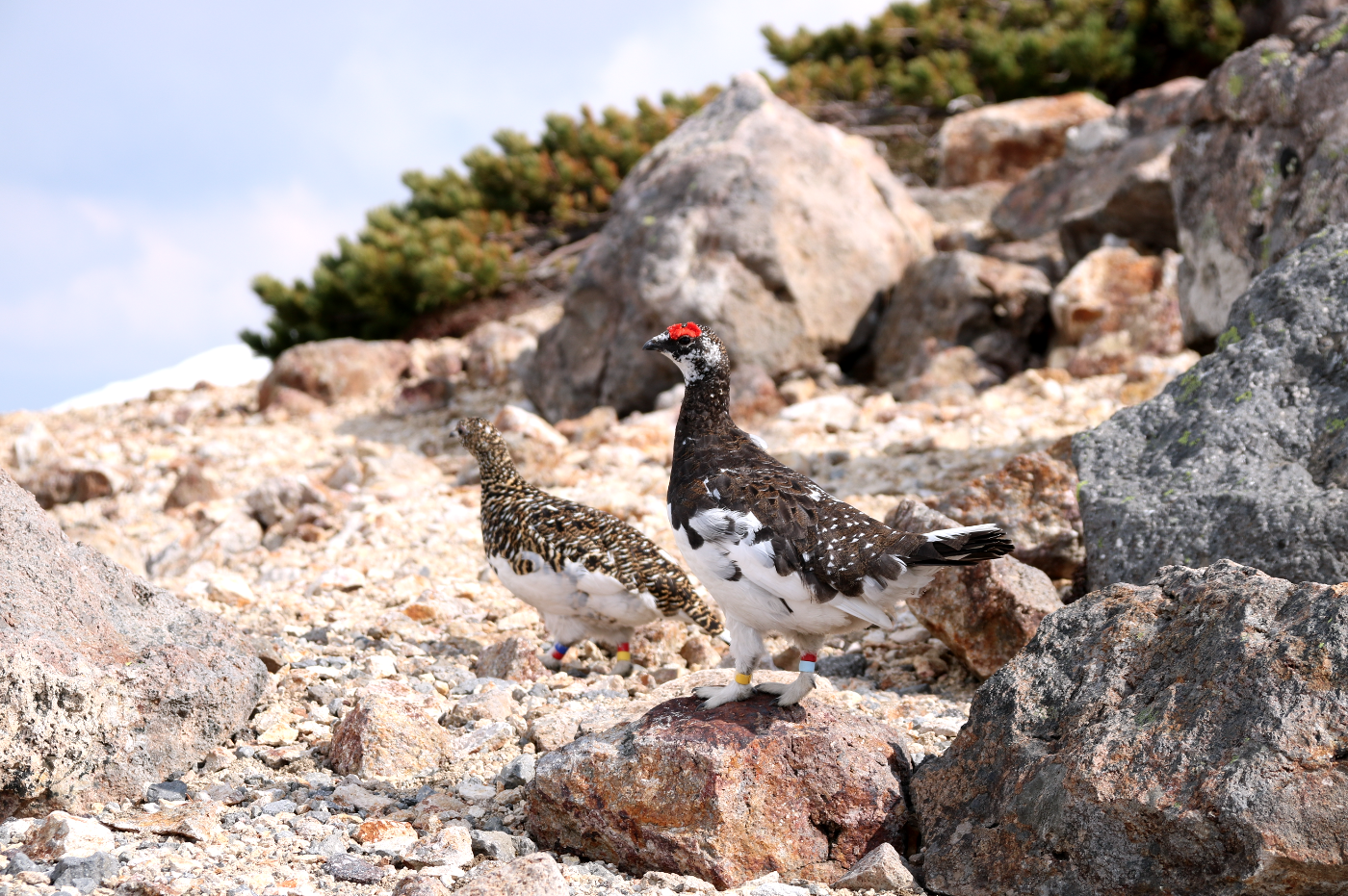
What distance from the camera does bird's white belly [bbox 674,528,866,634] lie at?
4227 millimetres

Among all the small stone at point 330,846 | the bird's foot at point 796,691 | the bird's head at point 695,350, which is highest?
the bird's head at point 695,350

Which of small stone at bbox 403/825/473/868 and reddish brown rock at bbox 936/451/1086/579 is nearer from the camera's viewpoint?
small stone at bbox 403/825/473/868

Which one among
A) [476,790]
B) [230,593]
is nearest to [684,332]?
[476,790]

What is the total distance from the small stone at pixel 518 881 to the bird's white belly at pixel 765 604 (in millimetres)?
1195

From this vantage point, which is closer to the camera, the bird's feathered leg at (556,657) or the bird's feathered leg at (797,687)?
the bird's feathered leg at (797,687)

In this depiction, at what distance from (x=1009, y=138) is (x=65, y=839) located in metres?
17.9

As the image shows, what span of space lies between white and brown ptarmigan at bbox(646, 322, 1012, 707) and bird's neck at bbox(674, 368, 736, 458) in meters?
0.23

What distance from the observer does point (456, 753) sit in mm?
4965

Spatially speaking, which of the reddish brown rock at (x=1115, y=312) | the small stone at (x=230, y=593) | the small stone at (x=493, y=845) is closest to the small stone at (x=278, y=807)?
the small stone at (x=493, y=845)

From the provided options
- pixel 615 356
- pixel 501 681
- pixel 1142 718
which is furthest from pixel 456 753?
pixel 615 356

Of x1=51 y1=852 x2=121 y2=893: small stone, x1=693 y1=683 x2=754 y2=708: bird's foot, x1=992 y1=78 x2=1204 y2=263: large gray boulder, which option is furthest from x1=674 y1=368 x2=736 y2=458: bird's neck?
x1=992 y1=78 x2=1204 y2=263: large gray boulder

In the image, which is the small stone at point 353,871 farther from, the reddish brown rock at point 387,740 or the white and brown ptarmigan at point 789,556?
the white and brown ptarmigan at point 789,556

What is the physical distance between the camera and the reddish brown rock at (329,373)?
626 inches

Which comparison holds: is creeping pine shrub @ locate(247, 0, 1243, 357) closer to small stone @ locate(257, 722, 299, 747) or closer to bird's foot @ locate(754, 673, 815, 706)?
small stone @ locate(257, 722, 299, 747)
